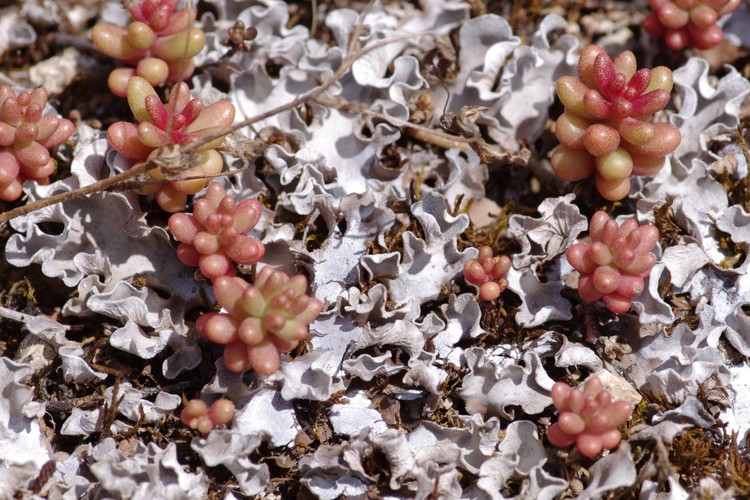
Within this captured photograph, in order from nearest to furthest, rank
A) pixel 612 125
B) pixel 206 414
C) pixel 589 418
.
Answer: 1. pixel 589 418
2. pixel 206 414
3. pixel 612 125

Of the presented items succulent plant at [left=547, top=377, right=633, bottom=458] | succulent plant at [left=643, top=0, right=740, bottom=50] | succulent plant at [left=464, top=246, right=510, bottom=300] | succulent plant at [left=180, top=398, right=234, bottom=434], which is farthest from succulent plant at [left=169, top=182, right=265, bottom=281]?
succulent plant at [left=643, top=0, right=740, bottom=50]

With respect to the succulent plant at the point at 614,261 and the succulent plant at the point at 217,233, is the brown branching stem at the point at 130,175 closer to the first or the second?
the succulent plant at the point at 217,233

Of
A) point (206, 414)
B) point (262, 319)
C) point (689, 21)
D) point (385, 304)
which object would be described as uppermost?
point (689, 21)

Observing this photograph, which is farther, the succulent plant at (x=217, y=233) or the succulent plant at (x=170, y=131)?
the succulent plant at (x=170, y=131)

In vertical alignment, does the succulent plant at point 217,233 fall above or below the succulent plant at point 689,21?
below

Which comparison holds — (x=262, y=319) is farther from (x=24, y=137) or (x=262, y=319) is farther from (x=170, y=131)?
(x=24, y=137)

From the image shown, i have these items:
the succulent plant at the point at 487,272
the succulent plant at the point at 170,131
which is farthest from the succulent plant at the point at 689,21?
the succulent plant at the point at 170,131

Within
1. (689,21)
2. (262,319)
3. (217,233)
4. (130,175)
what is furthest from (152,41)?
→ (689,21)
